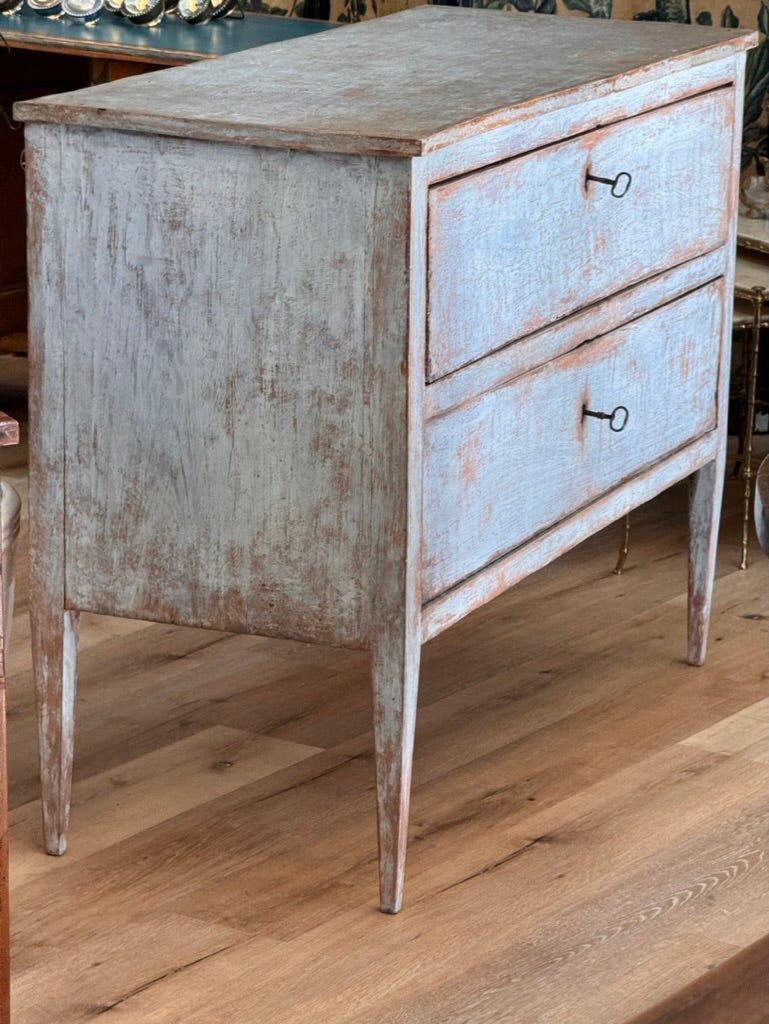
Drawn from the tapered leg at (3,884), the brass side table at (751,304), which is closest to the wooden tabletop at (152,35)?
the brass side table at (751,304)

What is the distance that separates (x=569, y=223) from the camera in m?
2.56

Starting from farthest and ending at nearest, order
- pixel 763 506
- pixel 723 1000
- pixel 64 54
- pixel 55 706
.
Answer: pixel 64 54 → pixel 55 706 → pixel 763 506 → pixel 723 1000

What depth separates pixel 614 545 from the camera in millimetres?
3984

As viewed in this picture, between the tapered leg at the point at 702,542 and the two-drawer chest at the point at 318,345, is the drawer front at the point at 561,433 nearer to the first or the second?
the two-drawer chest at the point at 318,345

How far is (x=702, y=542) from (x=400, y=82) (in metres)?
1.13

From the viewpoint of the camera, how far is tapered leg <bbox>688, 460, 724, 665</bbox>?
10.6 feet

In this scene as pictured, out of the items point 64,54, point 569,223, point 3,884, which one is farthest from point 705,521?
point 64,54

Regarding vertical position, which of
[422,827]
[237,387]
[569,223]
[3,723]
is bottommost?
[422,827]

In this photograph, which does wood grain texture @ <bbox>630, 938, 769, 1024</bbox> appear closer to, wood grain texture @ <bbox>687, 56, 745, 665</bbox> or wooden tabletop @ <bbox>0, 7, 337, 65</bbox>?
wood grain texture @ <bbox>687, 56, 745, 665</bbox>

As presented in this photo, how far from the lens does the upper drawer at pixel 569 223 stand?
229 cm

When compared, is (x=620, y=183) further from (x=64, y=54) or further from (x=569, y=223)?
(x=64, y=54)

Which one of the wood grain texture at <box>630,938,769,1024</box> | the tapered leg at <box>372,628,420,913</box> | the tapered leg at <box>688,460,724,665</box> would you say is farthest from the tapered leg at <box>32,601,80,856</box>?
the wood grain texture at <box>630,938,769,1024</box>

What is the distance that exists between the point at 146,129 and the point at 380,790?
35.5 inches

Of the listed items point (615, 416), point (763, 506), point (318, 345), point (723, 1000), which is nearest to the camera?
point (723, 1000)
